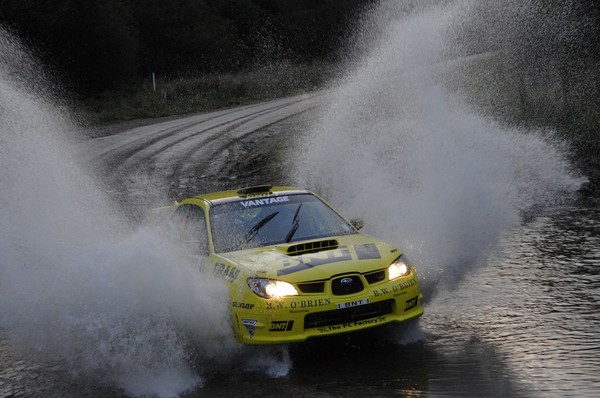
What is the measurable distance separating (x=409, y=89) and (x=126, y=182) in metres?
6.48

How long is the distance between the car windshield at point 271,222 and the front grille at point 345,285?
3.92 feet

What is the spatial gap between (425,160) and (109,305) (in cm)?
826

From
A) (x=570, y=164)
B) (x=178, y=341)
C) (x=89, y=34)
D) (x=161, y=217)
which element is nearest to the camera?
(x=178, y=341)

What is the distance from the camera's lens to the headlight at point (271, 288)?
6.94m

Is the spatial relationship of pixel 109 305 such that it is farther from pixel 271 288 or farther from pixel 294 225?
pixel 294 225

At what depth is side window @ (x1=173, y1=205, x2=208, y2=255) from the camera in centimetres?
Result: 830

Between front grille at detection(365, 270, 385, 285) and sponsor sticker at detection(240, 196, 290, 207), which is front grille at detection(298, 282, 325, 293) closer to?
front grille at detection(365, 270, 385, 285)

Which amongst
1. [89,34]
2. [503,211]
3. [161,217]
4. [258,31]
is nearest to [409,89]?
[503,211]

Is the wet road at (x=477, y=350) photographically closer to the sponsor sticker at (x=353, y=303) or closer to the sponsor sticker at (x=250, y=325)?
the sponsor sticker at (x=250, y=325)

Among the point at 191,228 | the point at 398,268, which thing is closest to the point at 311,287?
the point at 398,268

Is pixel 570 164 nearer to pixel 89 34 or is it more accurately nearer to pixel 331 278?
pixel 331 278

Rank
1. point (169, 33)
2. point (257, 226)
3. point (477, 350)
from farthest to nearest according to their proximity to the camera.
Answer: point (169, 33)
point (257, 226)
point (477, 350)

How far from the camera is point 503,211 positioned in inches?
514

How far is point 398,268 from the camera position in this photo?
293 inches
